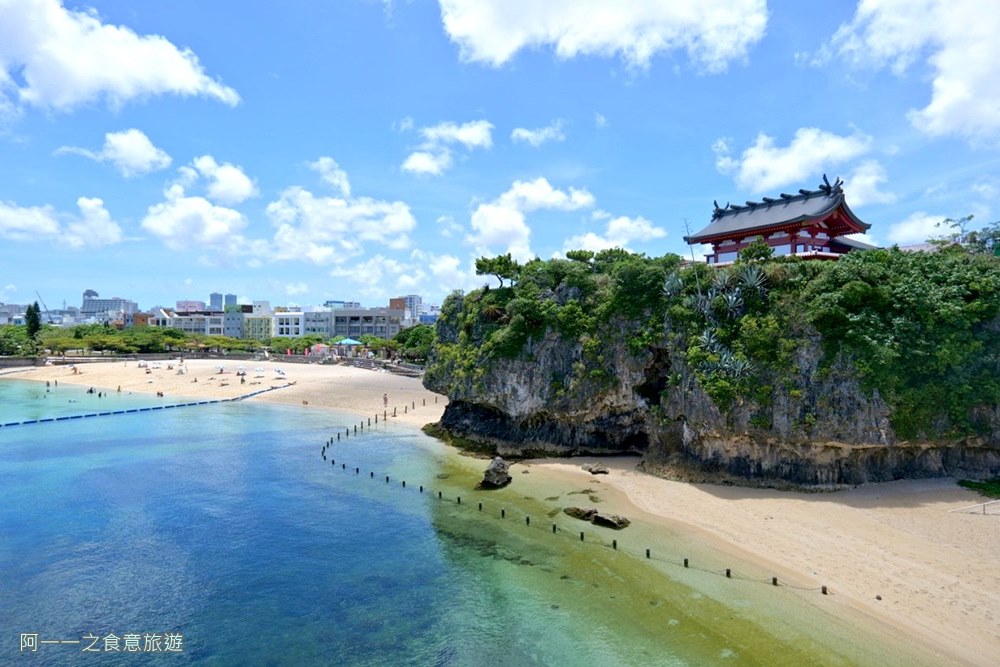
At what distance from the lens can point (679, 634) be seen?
64.6 ft

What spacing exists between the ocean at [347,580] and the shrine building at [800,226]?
2890cm

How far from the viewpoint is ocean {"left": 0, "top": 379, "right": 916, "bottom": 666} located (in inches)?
744

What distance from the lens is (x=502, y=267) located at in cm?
4962

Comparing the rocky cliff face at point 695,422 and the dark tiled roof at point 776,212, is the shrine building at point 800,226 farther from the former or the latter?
the rocky cliff face at point 695,422

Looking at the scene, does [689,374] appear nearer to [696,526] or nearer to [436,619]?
[696,526]

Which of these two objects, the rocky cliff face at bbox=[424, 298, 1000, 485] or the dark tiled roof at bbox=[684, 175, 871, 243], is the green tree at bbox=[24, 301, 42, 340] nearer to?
the rocky cliff face at bbox=[424, 298, 1000, 485]

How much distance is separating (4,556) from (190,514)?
313 inches

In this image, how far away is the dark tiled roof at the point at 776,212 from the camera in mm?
44031

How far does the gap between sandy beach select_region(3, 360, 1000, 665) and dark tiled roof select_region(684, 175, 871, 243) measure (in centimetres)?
2226

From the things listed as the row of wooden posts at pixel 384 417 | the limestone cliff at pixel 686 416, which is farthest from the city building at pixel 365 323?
the limestone cliff at pixel 686 416

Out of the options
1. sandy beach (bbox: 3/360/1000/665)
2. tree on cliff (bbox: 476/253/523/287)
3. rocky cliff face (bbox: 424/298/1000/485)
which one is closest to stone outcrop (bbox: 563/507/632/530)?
sandy beach (bbox: 3/360/1000/665)

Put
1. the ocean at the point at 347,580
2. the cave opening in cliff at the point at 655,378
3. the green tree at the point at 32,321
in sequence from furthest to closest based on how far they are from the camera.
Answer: the green tree at the point at 32,321, the cave opening in cliff at the point at 655,378, the ocean at the point at 347,580

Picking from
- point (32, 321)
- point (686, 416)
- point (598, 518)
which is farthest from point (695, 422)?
point (32, 321)

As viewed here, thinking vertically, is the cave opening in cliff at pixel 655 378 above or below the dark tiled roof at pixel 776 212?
below
